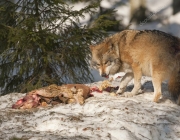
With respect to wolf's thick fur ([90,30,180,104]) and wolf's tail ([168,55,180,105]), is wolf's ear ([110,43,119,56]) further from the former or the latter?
wolf's tail ([168,55,180,105])

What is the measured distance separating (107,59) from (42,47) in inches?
107

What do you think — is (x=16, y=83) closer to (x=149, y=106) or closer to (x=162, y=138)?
(x=149, y=106)

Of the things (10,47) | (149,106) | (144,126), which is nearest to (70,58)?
(10,47)

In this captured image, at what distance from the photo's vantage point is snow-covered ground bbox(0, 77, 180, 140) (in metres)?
5.02

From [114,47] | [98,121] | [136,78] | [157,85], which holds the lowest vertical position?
[98,121]

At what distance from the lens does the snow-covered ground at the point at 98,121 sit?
5.02 meters

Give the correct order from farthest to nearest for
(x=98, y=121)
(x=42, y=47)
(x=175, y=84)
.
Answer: (x=42, y=47) → (x=175, y=84) → (x=98, y=121)

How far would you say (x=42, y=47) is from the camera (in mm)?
9211

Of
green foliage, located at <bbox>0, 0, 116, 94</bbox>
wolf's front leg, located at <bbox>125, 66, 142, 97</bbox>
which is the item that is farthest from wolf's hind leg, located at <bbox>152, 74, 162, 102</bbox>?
green foliage, located at <bbox>0, 0, 116, 94</bbox>

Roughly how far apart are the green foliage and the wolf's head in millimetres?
2370

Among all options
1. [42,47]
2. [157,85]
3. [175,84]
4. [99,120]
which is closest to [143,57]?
[157,85]

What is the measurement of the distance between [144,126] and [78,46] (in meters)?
4.71

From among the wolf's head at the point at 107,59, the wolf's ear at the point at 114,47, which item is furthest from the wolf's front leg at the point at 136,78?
the wolf's ear at the point at 114,47

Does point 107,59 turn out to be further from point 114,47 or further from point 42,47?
point 42,47
